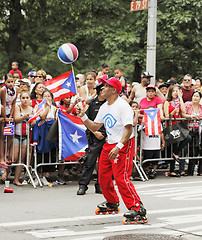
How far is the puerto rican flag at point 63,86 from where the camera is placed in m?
11.3

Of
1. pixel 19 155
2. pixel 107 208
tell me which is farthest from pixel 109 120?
pixel 19 155

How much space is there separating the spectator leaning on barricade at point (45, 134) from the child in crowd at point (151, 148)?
2154mm

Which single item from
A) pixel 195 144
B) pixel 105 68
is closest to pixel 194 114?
pixel 195 144

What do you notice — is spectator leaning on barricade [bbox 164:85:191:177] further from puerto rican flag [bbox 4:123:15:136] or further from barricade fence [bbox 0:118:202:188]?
puerto rican flag [bbox 4:123:15:136]

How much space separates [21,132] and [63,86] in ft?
4.09

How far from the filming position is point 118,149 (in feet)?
24.9

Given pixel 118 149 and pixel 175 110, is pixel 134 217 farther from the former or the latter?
→ pixel 175 110

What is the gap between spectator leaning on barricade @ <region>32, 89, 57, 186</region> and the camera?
37.3 ft

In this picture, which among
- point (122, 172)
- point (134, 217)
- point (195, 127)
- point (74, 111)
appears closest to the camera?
point (134, 217)

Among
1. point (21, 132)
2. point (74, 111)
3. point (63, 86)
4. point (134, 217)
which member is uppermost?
point (63, 86)

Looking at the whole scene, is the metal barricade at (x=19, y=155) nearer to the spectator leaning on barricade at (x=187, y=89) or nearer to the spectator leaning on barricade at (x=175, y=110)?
the spectator leaning on barricade at (x=175, y=110)

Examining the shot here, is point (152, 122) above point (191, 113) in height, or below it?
below

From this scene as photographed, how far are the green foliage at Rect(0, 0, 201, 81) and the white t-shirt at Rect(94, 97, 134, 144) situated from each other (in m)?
14.3

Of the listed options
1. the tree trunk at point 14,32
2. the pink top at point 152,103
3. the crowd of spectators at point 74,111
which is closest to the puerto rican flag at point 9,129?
the crowd of spectators at point 74,111
